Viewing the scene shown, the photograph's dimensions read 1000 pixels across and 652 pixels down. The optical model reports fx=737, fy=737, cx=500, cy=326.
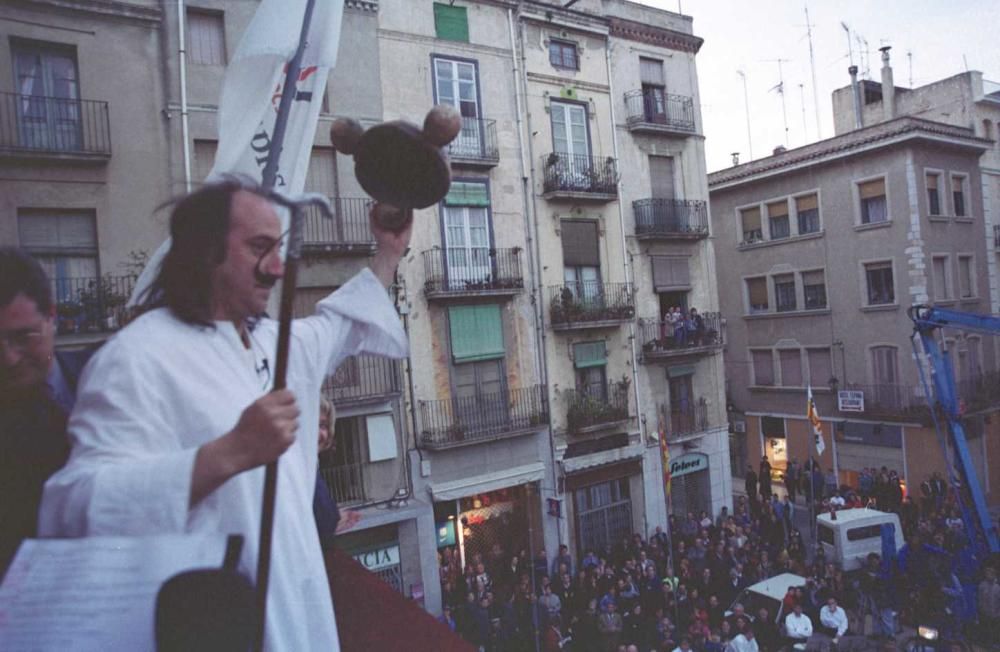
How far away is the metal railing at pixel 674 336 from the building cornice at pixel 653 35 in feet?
25.3

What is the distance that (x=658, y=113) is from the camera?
66.8 feet

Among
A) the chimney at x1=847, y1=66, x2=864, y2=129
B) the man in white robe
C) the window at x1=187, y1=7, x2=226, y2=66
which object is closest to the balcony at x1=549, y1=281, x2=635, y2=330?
the window at x1=187, y1=7, x2=226, y2=66

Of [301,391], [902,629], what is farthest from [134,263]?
[902,629]

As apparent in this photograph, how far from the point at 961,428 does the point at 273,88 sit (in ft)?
44.5

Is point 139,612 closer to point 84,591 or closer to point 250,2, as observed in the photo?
point 84,591

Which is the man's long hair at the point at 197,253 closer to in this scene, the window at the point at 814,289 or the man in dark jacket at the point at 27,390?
the man in dark jacket at the point at 27,390

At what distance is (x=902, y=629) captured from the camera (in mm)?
12734

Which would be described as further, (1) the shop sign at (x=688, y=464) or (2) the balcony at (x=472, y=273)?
(1) the shop sign at (x=688, y=464)

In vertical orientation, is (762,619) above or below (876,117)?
below

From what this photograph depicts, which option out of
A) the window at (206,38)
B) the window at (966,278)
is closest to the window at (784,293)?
the window at (966,278)

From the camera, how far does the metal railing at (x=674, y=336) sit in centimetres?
1972

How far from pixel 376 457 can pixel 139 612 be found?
14384 mm

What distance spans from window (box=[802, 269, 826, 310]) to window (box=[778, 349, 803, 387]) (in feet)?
5.61

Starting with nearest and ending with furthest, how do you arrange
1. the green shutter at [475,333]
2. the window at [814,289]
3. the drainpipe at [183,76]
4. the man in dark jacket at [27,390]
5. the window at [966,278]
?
1. the man in dark jacket at [27,390]
2. the drainpipe at [183,76]
3. the green shutter at [475,333]
4. the window at [966,278]
5. the window at [814,289]
